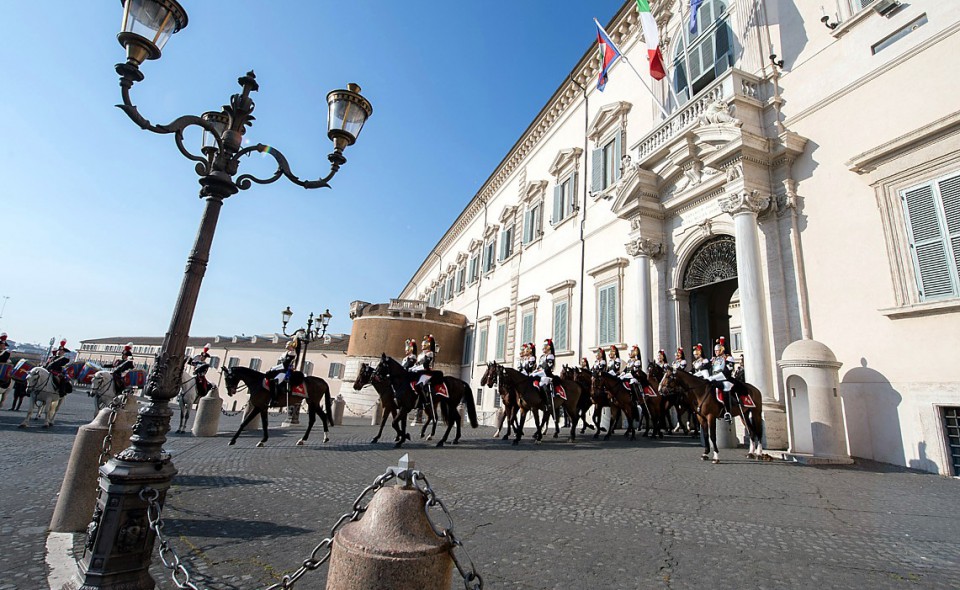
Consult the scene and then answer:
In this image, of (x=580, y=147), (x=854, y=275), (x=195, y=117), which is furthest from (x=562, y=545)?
(x=580, y=147)

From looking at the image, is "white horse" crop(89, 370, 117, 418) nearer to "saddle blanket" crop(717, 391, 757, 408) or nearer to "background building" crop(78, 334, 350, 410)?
"saddle blanket" crop(717, 391, 757, 408)

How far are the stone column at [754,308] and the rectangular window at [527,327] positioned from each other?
34.9ft

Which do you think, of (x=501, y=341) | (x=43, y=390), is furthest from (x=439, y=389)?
(x=501, y=341)

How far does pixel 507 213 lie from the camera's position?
23.9 meters

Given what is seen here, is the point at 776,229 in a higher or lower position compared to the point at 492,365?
higher

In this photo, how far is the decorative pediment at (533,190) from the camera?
20203mm

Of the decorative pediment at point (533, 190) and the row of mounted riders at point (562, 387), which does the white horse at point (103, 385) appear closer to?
the row of mounted riders at point (562, 387)

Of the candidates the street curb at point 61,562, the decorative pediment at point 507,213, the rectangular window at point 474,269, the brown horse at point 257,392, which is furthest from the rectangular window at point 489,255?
the street curb at point 61,562

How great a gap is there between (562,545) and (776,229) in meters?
8.82

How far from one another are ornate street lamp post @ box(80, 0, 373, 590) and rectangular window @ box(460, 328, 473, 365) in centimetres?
2324

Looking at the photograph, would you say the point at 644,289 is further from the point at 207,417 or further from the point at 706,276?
the point at 207,417

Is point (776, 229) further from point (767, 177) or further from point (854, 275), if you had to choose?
point (854, 275)

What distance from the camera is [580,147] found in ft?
57.3

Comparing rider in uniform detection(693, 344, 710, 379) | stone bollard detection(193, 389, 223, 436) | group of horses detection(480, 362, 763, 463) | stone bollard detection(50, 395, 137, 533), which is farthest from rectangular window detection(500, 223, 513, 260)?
stone bollard detection(50, 395, 137, 533)
